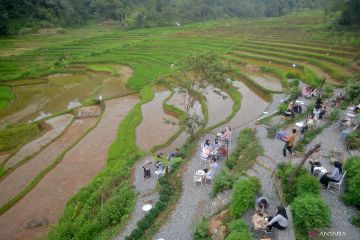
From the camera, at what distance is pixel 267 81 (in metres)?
35.0

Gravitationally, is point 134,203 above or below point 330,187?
below

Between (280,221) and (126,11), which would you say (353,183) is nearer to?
(280,221)

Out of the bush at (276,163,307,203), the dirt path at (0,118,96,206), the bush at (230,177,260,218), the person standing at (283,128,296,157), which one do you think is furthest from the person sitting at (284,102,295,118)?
the dirt path at (0,118,96,206)

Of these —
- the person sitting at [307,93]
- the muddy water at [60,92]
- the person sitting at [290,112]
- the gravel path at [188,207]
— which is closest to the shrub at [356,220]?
the gravel path at [188,207]

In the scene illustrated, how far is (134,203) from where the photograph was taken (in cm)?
1683

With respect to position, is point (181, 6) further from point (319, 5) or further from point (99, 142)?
point (99, 142)

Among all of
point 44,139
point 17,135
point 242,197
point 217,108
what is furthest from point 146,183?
point 17,135

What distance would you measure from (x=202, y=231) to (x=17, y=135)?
2084 cm

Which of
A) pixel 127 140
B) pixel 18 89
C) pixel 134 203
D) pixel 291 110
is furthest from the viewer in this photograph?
pixel 18 89

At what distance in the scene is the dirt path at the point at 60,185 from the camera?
1739 centimetres

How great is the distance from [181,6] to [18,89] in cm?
6970

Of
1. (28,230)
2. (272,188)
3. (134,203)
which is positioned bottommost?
(28,230)

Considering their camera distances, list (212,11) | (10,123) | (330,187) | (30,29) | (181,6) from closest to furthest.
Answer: (330,187)
(10,123)
(30,29)
(181,6)
(212,11)

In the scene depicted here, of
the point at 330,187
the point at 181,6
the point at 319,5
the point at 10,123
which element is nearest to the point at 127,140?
the point at 10,123
